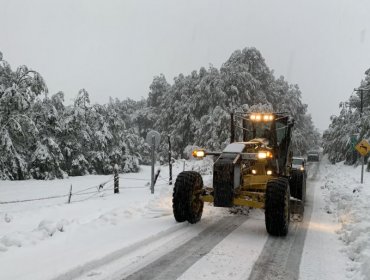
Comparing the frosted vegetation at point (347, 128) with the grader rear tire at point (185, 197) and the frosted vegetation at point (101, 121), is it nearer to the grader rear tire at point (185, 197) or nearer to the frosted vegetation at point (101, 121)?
the frosted vegetation at point (101, 121)

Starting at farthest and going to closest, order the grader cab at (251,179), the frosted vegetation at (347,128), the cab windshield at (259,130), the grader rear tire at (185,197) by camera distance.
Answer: the frosted vegetation at (347,128) < the cab windshield at (259,130) < the grader rear tire at (185,197) < the grader cab at (251,179)

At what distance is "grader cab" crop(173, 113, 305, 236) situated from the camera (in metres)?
7.15

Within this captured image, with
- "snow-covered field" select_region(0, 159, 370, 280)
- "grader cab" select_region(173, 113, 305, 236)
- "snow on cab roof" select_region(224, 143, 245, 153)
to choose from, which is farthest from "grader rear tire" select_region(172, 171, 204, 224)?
"snow on cab roof" select_region(224, 143, 245, 153)

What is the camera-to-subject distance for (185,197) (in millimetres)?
7781

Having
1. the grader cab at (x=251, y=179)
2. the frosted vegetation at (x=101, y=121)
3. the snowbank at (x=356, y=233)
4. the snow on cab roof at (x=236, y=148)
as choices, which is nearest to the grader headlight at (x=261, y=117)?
the grader cab at (x=251, y=179)

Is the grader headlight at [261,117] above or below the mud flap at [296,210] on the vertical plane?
above

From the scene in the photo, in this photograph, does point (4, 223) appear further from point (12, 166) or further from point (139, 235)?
point (12, 166)

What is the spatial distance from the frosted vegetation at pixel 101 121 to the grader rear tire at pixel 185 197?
13.1 meters

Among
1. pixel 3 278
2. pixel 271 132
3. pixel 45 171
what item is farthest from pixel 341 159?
pixel 3 278

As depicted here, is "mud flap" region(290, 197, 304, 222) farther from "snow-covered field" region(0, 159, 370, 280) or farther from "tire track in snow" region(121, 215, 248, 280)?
"tire track in snow" region(121, 215, 248, 280)

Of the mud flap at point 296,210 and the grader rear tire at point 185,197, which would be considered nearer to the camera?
the grader rear tire at point 185,197

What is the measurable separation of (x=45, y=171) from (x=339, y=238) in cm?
1747

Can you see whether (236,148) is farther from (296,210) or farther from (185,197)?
(296,210)

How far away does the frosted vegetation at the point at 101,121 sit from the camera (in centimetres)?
1922
